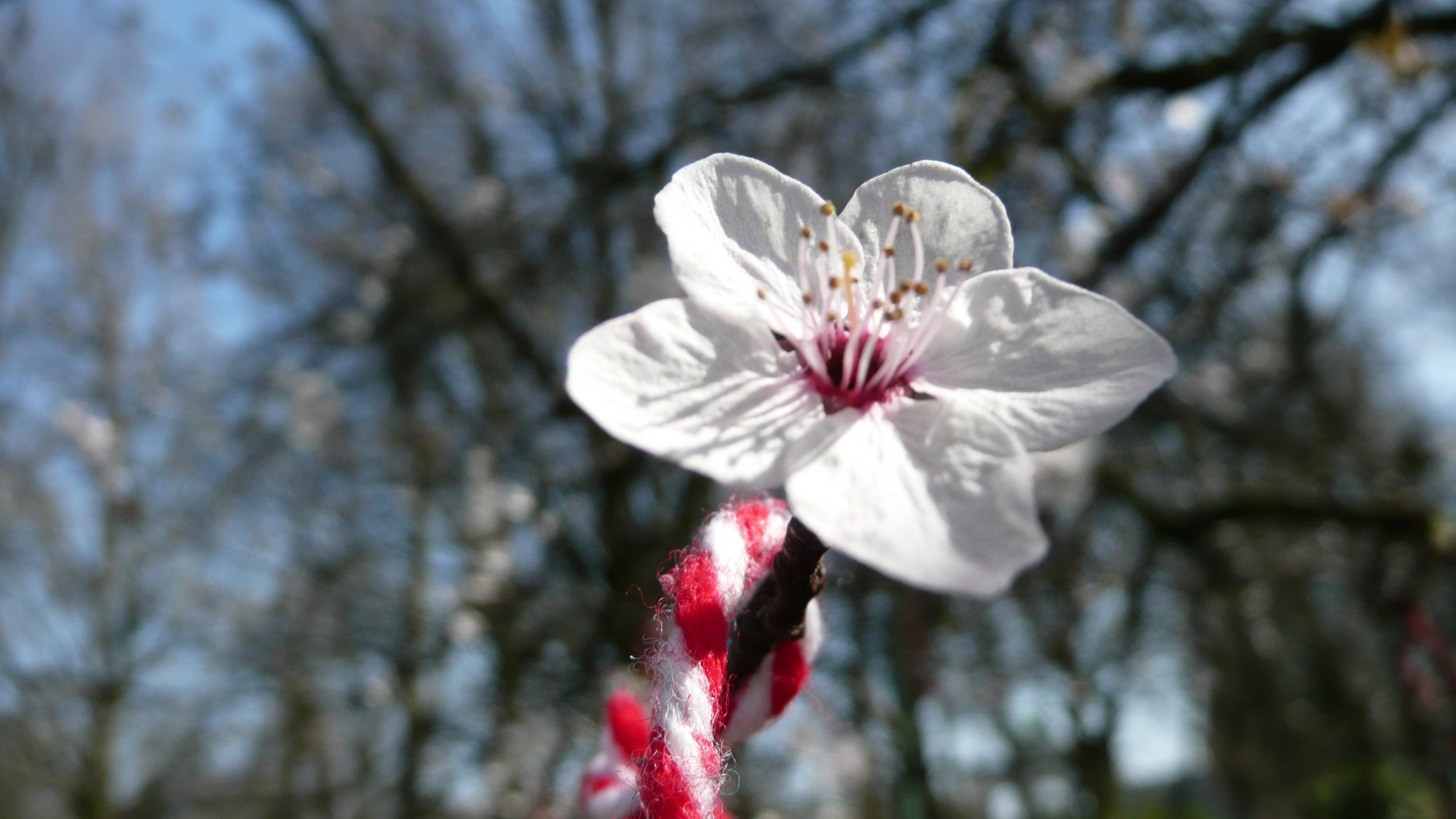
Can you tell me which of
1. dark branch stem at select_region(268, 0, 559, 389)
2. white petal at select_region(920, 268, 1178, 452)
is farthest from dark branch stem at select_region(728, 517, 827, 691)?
dark branch stem at select_region(268, 0, 559, 389)

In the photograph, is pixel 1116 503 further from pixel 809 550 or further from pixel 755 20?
pixel 809 550

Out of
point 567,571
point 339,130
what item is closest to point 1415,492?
point 567,571

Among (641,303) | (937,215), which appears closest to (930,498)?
(937,215)

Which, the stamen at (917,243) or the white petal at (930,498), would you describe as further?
the stamen at (917,243)

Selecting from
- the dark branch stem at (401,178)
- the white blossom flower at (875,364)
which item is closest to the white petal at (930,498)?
the white blossom flower at (875,364)

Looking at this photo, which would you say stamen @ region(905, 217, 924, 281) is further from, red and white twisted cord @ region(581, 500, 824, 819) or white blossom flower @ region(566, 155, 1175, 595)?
red and white twisted cord @ region(581, 500, 824, 819)

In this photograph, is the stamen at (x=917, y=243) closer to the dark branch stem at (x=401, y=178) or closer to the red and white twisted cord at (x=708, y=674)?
the red and white twisted cord at (x=708, y=674)
